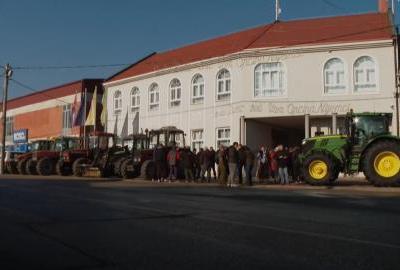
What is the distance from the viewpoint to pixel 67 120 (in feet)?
176

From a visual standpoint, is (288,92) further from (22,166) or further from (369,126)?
(22,166)

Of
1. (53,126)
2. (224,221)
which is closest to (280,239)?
(224,221)

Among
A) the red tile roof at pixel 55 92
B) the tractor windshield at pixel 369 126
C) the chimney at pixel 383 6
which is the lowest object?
the tractor windshield at pixel 369 126

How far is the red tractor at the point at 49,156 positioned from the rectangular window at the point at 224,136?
9.08 meters

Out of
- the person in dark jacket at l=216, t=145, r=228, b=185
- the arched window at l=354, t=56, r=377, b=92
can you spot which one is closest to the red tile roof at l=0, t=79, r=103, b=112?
the arched window at l=354, t=56, r=377, b=92

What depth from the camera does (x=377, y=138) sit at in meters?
18.8

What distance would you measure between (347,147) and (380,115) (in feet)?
5.24

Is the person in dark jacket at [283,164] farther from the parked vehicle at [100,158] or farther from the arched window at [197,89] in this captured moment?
the arched window at [197,89]

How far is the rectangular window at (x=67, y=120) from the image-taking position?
53.3m

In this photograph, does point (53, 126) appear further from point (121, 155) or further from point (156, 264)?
point (156, 264)

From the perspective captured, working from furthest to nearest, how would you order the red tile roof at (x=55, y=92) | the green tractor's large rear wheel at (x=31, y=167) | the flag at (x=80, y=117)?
the red tile roof at (x=55, y=92) < the flag at (x=80, y=117) < the green tractor's large rear wheel at (x=31, y=167)

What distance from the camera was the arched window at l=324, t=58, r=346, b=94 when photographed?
1172 inches

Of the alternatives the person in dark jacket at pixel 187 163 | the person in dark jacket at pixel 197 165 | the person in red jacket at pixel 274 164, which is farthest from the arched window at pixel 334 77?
the person in dark jacket at pixel 187 163

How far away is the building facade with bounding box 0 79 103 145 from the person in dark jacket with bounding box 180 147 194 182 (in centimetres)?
2542
